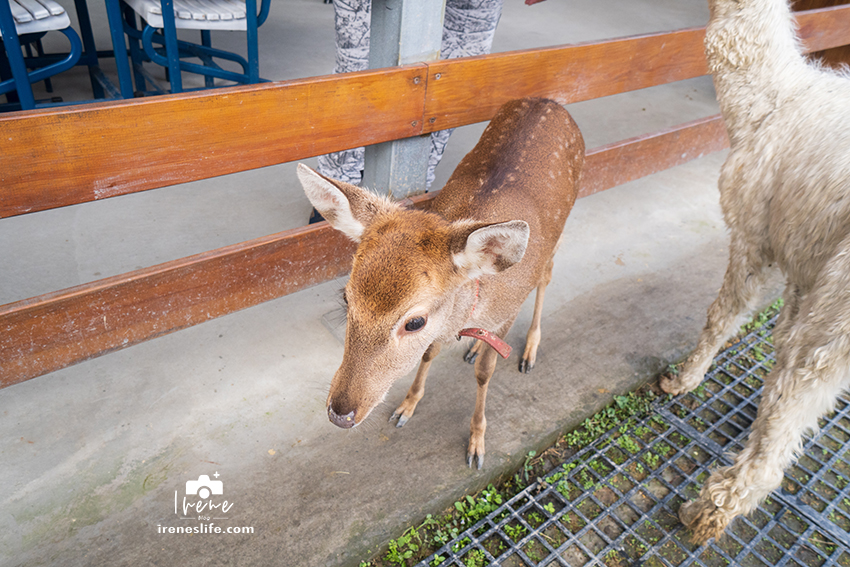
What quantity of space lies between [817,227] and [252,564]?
101 inches

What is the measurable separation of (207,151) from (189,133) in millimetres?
102

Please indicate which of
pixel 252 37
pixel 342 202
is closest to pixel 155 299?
pixel 342 202

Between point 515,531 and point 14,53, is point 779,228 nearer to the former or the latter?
point 515,531

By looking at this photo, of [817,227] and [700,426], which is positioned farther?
[700,426]

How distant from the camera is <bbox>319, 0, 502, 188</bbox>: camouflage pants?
2.95 meters

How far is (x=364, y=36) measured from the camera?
119 inches

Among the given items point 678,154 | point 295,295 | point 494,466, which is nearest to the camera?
point 494,466

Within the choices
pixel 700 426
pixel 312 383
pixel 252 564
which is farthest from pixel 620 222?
pixel 252 564

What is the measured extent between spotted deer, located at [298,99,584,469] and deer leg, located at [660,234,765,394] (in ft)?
2.90

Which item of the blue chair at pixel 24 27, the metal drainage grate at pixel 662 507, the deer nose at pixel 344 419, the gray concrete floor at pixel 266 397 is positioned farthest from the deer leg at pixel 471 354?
the blue chair at pixel 24 27

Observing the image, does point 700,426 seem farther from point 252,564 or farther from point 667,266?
point 252,564

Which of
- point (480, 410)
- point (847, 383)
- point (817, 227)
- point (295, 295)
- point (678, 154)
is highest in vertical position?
point (817, 227)

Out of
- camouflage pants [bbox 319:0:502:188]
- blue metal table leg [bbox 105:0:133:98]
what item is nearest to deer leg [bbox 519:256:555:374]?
camouflage pants [bbox 319:0:502:188]

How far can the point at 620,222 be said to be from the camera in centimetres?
425
